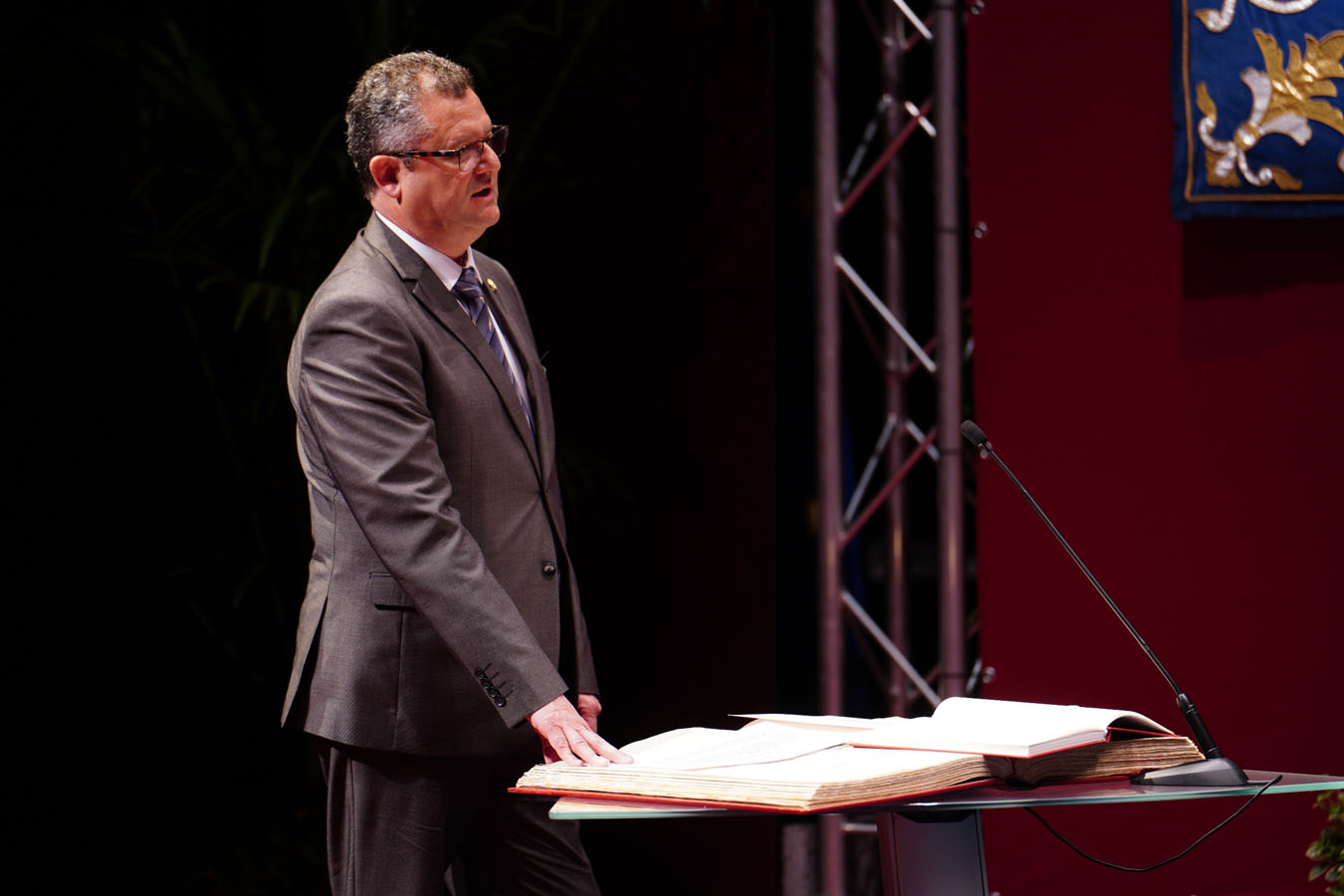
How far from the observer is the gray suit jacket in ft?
5.45

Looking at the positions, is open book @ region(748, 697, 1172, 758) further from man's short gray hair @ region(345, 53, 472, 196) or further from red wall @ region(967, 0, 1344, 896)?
red wall @ region(967, 0, 1344, 896)

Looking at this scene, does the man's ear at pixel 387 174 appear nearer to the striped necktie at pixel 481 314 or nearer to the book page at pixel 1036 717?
the striped necktie at pixel 481 314

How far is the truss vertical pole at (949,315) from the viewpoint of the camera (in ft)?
9.22

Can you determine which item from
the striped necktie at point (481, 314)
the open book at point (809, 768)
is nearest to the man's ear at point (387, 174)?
the striped necktie at point (481, 314)

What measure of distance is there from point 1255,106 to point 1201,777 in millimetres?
1575

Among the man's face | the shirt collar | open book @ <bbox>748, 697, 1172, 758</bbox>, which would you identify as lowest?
open book @ <bbox>748, 697, 1172, 758</bbox>

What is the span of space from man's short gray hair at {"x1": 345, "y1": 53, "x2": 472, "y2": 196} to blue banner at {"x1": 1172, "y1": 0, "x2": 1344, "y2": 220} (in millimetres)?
1326

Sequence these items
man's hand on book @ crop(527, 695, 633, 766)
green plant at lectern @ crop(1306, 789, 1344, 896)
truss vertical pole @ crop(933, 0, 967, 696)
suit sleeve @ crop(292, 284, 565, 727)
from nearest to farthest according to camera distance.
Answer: man's hand on book @ crop(527, 695, 633, 766) → suit sleeve @ crop(292, 284, 565, 727) → green plant at lectern @ crop(1306, 789, 1344, 896) → truss vertical pole @ crop(933, 0, 967, 696)

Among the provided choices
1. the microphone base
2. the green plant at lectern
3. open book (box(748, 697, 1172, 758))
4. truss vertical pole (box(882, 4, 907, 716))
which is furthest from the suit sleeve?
truss vertical pole (box(882, 4, 907, 716))

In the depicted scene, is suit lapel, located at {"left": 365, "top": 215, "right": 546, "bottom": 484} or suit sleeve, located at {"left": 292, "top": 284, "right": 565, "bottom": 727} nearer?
suit sleeve, located at {"left": 292, "top": 284, "right": 565, "bottom": 727}

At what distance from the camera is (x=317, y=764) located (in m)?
3.50

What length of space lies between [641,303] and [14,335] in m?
1.66

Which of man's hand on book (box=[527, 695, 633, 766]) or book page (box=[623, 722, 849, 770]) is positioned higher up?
book page (box=[623, 722, 849, 770])

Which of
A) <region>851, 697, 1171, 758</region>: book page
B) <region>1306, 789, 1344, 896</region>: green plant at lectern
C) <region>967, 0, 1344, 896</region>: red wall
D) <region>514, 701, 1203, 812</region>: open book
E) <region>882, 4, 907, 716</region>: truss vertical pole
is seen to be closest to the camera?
<region>514, 701, 1203, 812</region>: open book
